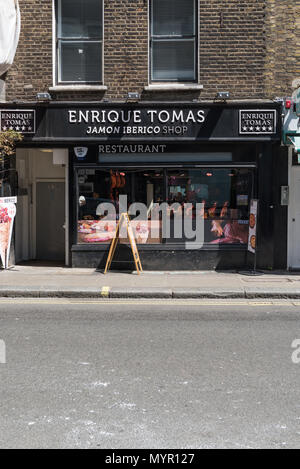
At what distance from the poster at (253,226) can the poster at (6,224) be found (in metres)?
5.23

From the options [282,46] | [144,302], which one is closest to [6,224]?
[144,302]

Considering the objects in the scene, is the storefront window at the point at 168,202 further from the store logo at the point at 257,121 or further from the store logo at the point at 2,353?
the store logo at the point at 2,353

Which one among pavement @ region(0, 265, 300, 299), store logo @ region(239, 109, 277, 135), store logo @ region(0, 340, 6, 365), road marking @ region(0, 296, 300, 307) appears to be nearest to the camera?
store logo @ region(0, 340, 6, 365)

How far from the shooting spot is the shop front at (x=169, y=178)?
1166 centimetres

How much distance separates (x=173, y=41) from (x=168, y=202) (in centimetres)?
361

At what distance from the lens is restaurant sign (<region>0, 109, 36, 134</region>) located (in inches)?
463

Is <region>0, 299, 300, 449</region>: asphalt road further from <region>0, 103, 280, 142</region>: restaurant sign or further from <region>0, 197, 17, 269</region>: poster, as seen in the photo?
<region>0, 103, 280, 142</region>: restaurant sign

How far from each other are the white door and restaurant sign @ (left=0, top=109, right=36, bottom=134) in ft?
19.3

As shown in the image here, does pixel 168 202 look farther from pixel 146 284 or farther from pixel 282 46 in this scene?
pixel 282 46

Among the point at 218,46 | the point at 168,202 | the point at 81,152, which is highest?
the point at 218,46

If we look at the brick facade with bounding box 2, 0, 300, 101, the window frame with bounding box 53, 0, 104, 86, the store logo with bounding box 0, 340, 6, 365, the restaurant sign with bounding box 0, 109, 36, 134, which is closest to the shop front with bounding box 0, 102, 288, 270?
the restaurant sign with bounding box 0, 109, 36, 134

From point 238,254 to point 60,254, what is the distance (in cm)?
469

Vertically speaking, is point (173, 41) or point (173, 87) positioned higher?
point (173, 41)

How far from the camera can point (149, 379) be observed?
5.10m
